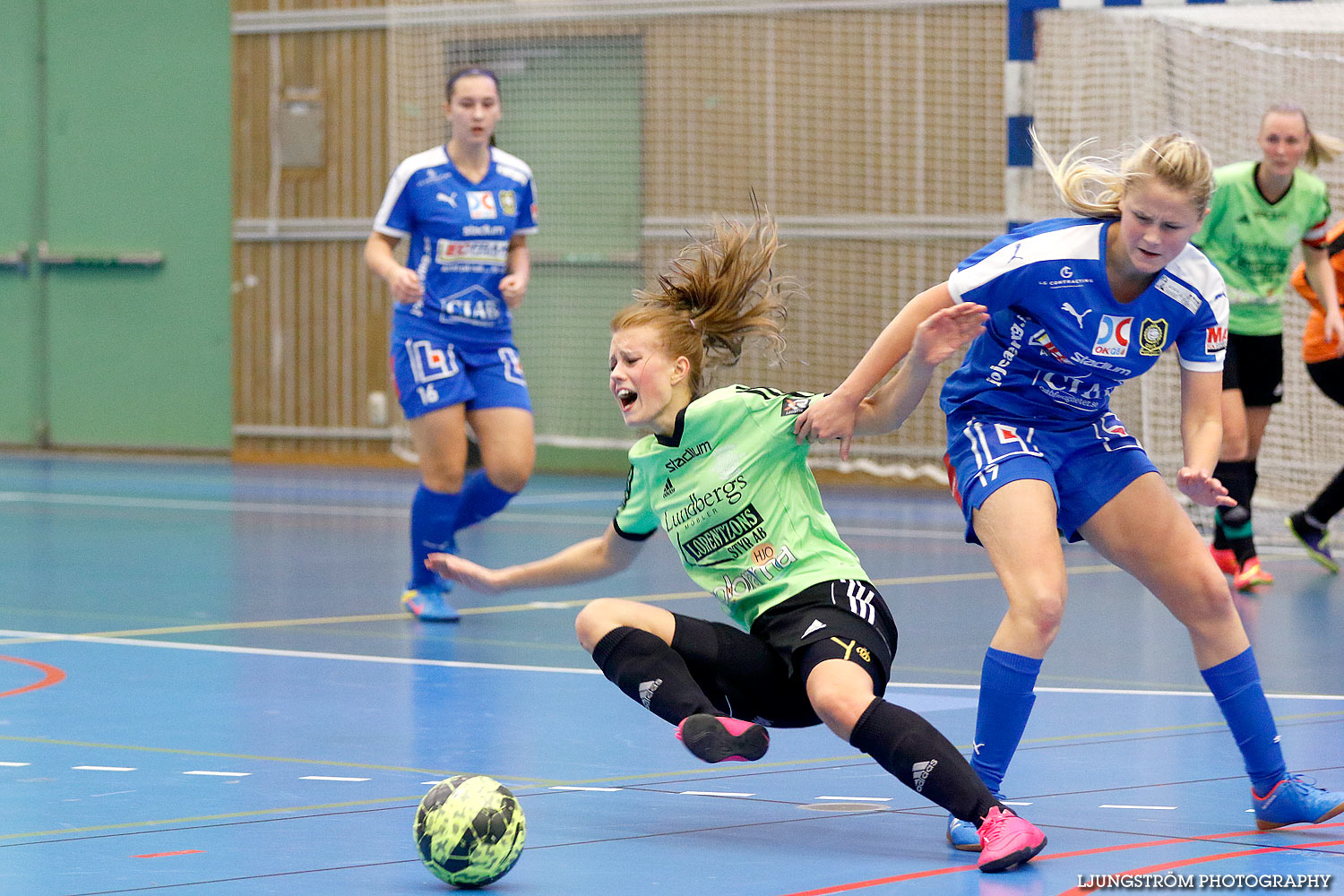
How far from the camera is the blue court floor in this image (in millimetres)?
3381

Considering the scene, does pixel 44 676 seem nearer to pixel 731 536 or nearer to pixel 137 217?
pixel 731 536

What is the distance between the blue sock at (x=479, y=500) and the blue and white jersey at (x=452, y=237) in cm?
57

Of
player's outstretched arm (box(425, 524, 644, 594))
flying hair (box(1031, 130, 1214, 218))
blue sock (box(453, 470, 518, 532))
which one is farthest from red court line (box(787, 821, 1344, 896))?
blue sock (box(453, 470, 518, 532))

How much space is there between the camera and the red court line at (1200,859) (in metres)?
3.19

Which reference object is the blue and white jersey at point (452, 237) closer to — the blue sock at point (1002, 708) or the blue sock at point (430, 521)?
the blue sock at point (430, 521)

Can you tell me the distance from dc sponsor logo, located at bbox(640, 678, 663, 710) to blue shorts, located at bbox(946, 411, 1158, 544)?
0.72m

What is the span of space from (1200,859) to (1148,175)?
4.24ft

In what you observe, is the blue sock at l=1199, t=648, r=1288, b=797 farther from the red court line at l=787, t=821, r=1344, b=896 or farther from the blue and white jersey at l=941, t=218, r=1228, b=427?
the blue and white jersey at l=941, t=218, r=1228, b=427

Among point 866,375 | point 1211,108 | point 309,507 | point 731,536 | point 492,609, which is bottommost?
point 309,507

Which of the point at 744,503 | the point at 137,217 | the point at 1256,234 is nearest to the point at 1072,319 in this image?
the point at 744,503

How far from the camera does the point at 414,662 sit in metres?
6.05

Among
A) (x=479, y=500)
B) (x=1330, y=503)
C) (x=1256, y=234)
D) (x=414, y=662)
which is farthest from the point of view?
(x=1330, y=503)

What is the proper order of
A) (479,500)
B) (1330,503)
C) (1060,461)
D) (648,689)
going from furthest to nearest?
(1330,503), (479,500), (1060,461), (648,689)

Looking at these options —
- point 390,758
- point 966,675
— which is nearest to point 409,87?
point 966,675
